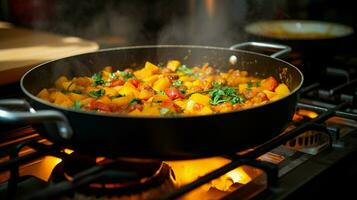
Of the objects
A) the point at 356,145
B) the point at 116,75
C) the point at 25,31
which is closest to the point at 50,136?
the point at 116,75

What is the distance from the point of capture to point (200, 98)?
134cm

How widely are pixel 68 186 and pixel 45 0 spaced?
1.54 metres

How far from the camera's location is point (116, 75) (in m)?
1.56

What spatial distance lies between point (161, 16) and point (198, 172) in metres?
1.40

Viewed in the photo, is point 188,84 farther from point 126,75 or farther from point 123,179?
point 123,179

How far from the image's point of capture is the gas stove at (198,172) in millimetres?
991

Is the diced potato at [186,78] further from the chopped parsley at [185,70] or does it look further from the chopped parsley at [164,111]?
the chopped parsley at [164,111]

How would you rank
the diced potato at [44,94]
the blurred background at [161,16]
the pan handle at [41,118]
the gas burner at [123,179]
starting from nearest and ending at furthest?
1. the pan handle at [41,118]
2. the gas burner at [123,179]
3. the diced potato at [44,94]
4. the blurred background at [161,16]

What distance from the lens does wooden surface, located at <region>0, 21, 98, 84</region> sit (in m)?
1.56

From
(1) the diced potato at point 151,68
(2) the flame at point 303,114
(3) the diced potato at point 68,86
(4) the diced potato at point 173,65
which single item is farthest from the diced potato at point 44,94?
(2) the flame at point 303,114

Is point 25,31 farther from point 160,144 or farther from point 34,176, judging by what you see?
point 160,144

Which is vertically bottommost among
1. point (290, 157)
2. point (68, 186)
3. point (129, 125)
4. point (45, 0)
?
point (290, 157)

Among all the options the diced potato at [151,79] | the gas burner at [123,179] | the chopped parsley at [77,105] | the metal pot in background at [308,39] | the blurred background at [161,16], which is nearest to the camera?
the gas burner at [123,179]

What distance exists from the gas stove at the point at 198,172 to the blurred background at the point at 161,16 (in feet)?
2.99
